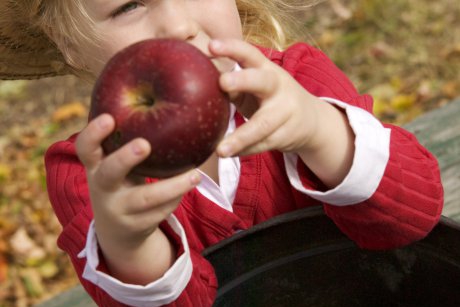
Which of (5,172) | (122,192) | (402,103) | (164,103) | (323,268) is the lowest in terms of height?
(5,172)

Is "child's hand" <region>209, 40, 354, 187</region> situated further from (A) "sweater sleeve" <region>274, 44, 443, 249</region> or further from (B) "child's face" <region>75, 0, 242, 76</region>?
(B) "child's face" <region>75, 0, 242, 76</region>

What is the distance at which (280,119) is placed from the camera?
0.93m

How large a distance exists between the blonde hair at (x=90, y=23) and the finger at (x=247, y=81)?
1.56 ft

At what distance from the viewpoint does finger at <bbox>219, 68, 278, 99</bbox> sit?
0.87 meters

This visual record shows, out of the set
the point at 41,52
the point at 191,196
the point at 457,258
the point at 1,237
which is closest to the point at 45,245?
the point at 1,237

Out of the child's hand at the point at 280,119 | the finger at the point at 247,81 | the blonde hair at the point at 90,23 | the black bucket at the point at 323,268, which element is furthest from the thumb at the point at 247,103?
the blonde hair at the point at 90,23

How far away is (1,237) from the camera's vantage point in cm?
240

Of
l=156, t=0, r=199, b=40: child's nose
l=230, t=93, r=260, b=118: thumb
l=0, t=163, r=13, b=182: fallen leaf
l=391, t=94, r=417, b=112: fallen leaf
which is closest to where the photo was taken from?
l=230, t=93, r=260, b=118: thumb

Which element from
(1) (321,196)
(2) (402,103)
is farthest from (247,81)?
(2) (402,103)

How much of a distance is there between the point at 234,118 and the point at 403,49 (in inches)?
64.3

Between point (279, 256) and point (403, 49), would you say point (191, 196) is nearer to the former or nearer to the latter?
point (279, 256)

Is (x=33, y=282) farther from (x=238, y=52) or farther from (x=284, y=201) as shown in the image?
(x=238, y=52)

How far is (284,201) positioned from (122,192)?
1.85 ft

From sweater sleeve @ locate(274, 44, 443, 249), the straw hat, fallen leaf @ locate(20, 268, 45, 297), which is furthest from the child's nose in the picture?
fallen leaf @ locate(20, 268, 45, 297)
